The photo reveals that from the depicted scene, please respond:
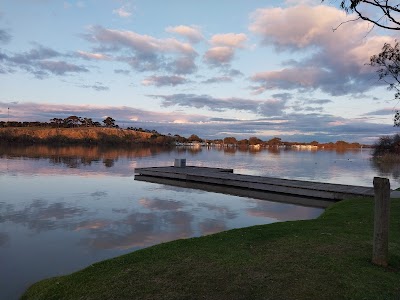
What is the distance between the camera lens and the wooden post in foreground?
6.37 m

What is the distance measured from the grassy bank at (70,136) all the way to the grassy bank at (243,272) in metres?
158

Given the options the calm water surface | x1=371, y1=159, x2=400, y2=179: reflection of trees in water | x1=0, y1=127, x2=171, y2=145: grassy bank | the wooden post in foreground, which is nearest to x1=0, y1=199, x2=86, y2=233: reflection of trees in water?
the calm water surface

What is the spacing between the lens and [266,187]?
22984mm

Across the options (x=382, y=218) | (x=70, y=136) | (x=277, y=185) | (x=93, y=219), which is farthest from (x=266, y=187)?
(x=70, y=136)

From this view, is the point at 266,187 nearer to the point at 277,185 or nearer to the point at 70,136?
the point at 277,185

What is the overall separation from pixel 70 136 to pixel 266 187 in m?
168

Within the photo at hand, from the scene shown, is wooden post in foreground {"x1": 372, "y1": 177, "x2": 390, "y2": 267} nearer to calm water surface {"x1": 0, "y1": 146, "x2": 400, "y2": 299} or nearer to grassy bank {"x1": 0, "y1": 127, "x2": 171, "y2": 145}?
calm water surface {"x1": 0, "y1": 146, "x2": 400, "y2": 299}

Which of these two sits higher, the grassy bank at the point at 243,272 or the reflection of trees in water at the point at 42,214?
the grassy bank at the point at 243,272

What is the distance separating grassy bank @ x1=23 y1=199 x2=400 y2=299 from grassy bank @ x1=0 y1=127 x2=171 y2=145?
15810 cm

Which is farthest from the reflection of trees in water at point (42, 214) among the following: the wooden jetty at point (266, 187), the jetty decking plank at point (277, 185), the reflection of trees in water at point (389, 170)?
the reflection of trees in water at point (389, 170)

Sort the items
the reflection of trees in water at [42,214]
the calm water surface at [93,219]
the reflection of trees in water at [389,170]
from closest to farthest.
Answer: the calm water surface at [93,219] < the reflection of trees in water at [42,214] < the reflection of trees in water at [389,170]

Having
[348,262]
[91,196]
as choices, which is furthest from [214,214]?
[348,262]

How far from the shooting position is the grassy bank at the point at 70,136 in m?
158

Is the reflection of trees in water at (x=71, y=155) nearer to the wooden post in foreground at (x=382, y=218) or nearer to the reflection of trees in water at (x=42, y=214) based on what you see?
the reflection of trees in water at (x=42, y=214)
